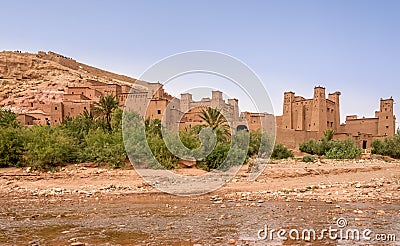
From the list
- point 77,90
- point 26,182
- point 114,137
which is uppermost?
point 77,90

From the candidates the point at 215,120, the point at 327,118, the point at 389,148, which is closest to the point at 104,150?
the point at 215,120

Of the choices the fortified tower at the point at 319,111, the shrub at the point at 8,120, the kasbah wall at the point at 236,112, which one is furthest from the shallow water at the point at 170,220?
the fortified tower at the point at 319,111

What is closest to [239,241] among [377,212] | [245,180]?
[377,212]

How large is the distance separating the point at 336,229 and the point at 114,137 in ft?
47.7

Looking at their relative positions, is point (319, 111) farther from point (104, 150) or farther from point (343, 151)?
point (104, 150)

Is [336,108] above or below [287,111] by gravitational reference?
above

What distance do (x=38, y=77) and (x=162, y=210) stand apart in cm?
5485

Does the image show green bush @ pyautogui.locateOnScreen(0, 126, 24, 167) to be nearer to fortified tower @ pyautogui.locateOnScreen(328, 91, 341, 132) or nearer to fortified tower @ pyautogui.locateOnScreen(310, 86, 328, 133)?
fortified tower @ pyautogui.locateOnScreen(310, 86, 328, 133)

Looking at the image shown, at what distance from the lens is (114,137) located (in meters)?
19.5

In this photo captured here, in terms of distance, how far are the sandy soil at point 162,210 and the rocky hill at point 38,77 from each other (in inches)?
1258

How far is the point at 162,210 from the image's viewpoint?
978 cm

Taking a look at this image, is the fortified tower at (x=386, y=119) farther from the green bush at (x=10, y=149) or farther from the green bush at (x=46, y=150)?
the green bush at (x=10, y=149)

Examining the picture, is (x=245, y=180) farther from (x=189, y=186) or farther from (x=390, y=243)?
(x=390, y=243)

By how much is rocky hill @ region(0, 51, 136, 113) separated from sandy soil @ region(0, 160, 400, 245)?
105 ft
